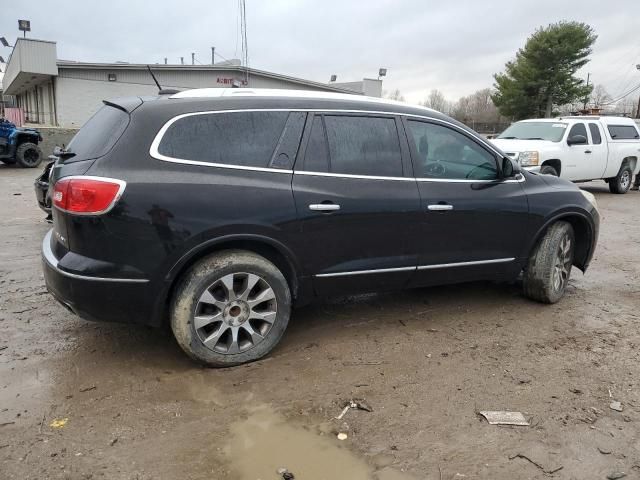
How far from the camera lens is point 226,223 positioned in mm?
3359

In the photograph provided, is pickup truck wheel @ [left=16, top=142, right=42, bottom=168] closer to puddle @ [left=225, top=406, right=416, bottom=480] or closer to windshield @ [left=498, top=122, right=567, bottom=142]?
windshield @ [left=498, top=122, right=567, bottom=142]

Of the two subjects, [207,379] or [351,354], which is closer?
[207,379]

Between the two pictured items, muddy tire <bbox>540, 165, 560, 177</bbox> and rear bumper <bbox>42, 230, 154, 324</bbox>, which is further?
muddy tire <bbox>540, 165, 560, 177</bbox>

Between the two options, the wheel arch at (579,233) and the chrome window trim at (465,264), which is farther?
the wheel arch at (579,233)

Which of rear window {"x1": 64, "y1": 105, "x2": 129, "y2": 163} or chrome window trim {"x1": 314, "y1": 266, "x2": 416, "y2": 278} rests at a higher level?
rear window {"x1": 64, "y1": 105, "x2": 129, "y2": 163}

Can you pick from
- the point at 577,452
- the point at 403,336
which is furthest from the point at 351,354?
the point at 577,452

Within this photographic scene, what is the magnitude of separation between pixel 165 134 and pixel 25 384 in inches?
70.0

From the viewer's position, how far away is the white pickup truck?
1140 centimetres

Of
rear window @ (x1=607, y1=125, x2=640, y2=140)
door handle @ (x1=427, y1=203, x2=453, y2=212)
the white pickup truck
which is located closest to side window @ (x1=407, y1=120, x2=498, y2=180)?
door handle @ (x1=427, y1=203, x2=453, y2=212)

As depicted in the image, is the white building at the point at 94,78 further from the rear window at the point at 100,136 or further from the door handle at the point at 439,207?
the door handle at the point at 439,207

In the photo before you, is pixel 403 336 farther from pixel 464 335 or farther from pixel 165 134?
pixel 165 134

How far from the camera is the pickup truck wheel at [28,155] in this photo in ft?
53.9

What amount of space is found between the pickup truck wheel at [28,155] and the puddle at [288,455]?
53.8 ft

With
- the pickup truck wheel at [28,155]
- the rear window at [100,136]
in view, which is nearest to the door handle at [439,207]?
the rear window at [100,136]
